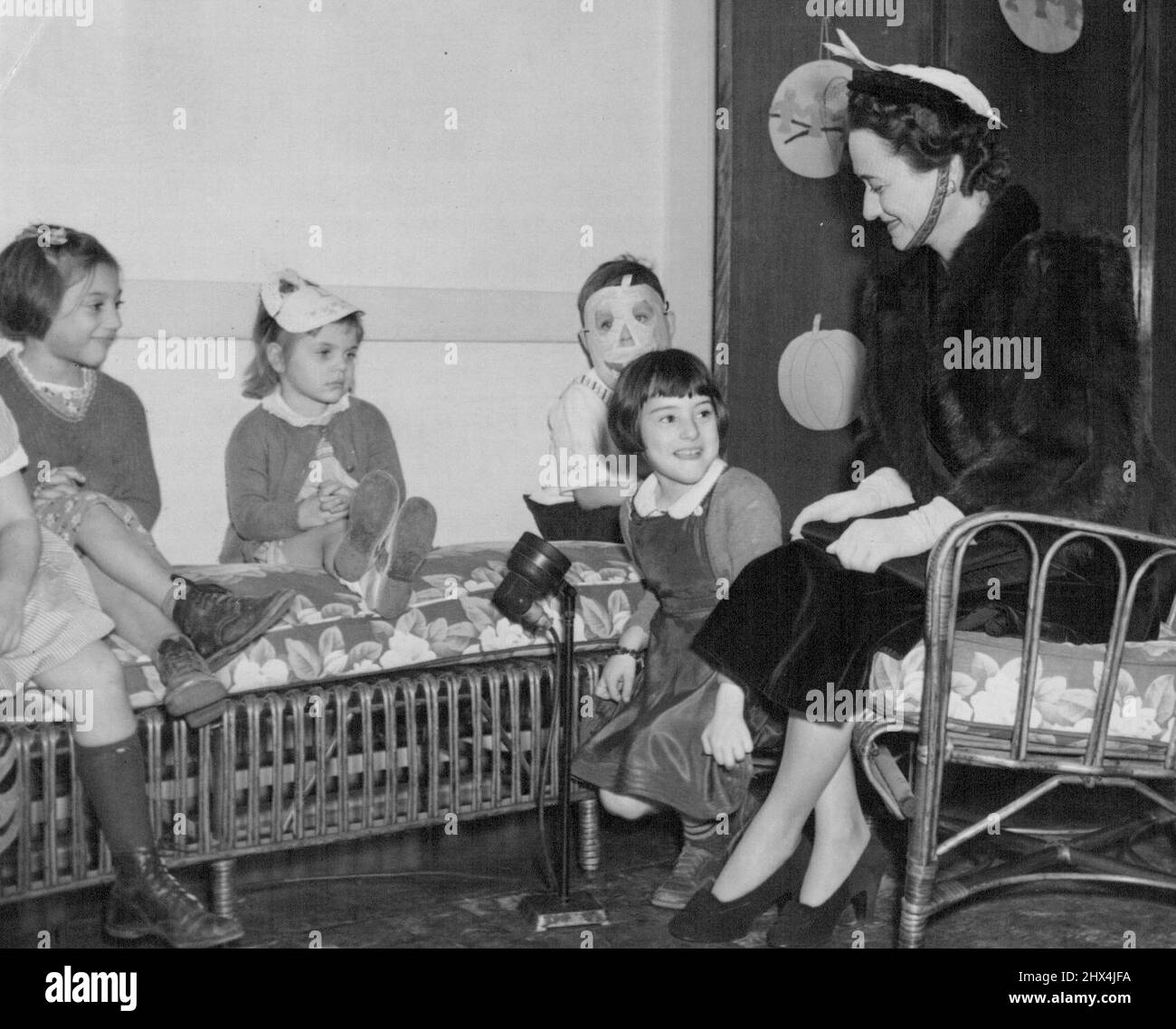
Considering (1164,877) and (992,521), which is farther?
(1164,877)

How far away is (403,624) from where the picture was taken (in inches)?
114

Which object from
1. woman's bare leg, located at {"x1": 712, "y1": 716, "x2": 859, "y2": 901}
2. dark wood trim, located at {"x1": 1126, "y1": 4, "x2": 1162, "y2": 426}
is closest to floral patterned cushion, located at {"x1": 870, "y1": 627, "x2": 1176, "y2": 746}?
woman's bare leg, located at {"x1": 712, "y1": 716, "x2": 859, "y2": 901}

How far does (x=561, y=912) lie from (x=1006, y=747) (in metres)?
0.88

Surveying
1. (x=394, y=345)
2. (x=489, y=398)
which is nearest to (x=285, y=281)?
(x=394, y=345)

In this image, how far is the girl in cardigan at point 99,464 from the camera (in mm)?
2615

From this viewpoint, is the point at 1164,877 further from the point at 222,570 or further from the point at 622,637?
the point at 222,570

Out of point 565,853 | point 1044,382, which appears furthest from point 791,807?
point 1044,382

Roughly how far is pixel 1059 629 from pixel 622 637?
2.88 feet

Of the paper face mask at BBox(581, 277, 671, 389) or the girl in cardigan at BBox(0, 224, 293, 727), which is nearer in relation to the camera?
the girl in cardigan at BBox(0, 224, 293, 727)

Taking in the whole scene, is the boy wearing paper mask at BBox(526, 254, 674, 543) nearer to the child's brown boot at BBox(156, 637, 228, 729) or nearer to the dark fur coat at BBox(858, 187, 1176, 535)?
the dark fur coat at BBox(858, 187, 1176, 535)

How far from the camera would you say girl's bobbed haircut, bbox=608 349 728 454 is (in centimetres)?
271

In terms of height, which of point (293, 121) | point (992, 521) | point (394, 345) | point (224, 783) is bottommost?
point (224, 783)

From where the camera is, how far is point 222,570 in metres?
2.87

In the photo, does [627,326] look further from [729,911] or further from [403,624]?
[729,911]
